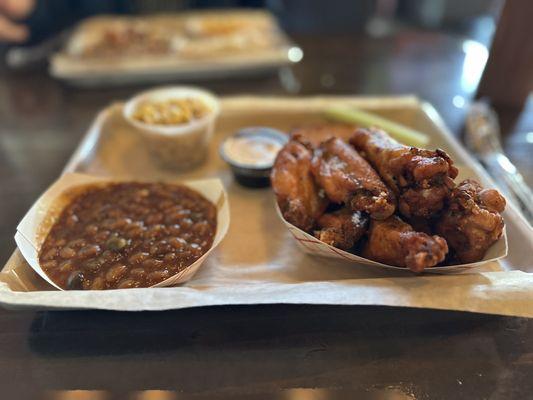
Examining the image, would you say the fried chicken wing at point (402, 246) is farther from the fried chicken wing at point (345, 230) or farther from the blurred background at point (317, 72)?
the blurred background at point (317, 72)

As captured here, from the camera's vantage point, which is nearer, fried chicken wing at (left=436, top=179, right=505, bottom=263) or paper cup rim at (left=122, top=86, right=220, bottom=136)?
fried chicken wing at (left=436, top=179, right=505, bottom=263)

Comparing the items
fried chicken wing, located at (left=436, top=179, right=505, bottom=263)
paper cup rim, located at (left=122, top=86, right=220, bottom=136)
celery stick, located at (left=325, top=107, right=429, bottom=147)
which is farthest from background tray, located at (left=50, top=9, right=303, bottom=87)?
fried chicken wing, located at (left=436, top=179, right=505, bottom=263)

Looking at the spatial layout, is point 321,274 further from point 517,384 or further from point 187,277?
point 517,384

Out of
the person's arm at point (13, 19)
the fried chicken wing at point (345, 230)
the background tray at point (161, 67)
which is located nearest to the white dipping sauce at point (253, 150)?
the fried chicken wing at point (345, 230)

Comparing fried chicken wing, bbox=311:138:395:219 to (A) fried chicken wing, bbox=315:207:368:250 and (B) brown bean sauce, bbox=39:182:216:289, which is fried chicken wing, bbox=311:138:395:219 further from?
(B) brown bean sauce, bbox=39:182:216:289

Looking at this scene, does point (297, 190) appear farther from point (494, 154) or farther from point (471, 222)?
point (494, 154)

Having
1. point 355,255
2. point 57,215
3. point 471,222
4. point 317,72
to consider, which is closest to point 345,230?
point 355,255
